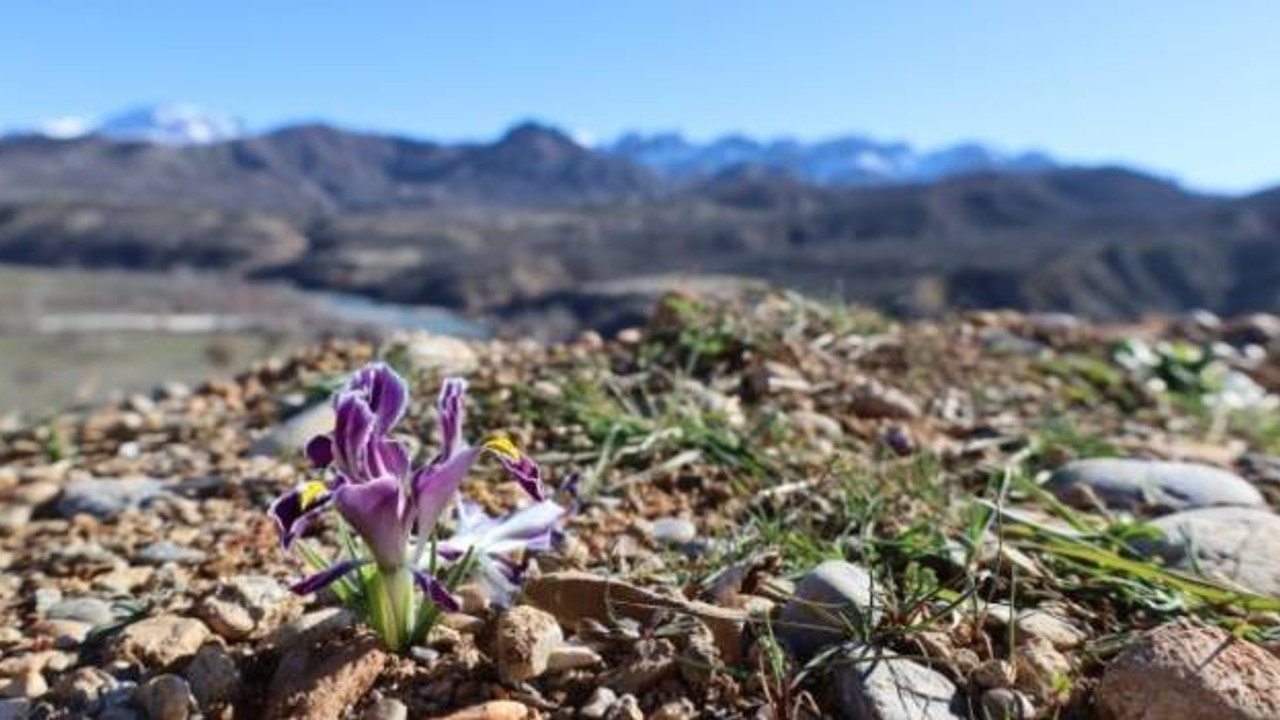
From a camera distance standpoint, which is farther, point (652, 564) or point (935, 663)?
point (652, 564)

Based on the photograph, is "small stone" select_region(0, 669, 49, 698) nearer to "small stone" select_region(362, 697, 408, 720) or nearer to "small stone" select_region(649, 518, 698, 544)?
"small stone" select_region(362, 697, 408, 720)

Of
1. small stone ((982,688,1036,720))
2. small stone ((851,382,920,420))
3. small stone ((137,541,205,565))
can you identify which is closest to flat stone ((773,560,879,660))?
small stone ((982,688,1036,720))

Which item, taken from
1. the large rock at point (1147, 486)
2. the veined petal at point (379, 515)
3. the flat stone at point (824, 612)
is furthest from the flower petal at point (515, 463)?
the large rock at point (1147, 486)

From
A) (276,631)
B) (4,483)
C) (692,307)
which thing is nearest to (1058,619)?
(276,631)

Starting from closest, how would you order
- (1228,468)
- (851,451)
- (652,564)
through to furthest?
(652,564), (851,451), (1228,468)

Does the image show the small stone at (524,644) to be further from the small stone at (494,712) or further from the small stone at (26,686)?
the small stone at (26,686)

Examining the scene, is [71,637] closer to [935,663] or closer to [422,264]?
[935,663]

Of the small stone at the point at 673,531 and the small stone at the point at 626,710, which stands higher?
the small stone at the point at 626,710

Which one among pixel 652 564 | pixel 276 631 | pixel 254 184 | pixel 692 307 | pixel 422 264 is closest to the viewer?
pixel 276 631

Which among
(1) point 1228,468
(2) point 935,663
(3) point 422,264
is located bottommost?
(3) point 422,264
